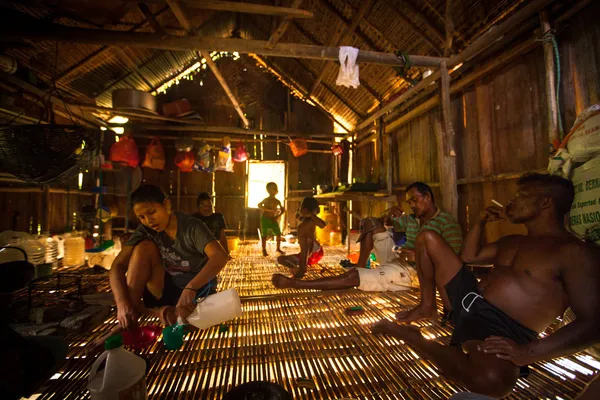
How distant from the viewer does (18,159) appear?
2609 millimetres

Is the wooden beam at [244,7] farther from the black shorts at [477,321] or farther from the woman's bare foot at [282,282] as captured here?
the black shorts at [477,321]

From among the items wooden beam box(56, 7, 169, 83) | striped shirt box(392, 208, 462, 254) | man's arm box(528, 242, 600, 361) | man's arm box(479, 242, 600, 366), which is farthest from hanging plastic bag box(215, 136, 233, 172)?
man's arm box(528, 242, 600, 361)

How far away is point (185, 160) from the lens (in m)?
7.79

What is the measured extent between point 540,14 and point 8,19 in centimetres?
611

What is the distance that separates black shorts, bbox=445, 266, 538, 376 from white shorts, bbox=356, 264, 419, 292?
1.19 meters

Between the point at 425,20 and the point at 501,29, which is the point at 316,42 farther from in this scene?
the point at 501,29

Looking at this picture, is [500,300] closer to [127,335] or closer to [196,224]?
[196,224]

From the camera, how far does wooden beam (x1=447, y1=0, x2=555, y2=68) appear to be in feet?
8.77

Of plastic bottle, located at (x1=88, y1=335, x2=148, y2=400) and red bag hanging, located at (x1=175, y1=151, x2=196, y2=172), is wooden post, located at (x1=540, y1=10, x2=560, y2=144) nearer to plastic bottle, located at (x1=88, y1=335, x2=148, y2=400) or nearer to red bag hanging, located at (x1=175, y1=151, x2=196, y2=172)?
plastic bottle, located at (x1=88, y1=335, x2=148, y2=400)

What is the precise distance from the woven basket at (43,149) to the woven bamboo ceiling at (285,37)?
0.88 meters

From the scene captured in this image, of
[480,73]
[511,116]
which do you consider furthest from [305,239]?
[480,73]

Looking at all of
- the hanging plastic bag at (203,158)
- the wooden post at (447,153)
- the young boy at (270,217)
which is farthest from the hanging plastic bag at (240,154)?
the wooden post at (447,153)

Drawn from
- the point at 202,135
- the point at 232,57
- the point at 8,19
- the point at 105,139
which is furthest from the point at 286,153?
the point at 8,19

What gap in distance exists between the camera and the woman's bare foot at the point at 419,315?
8.09ft
